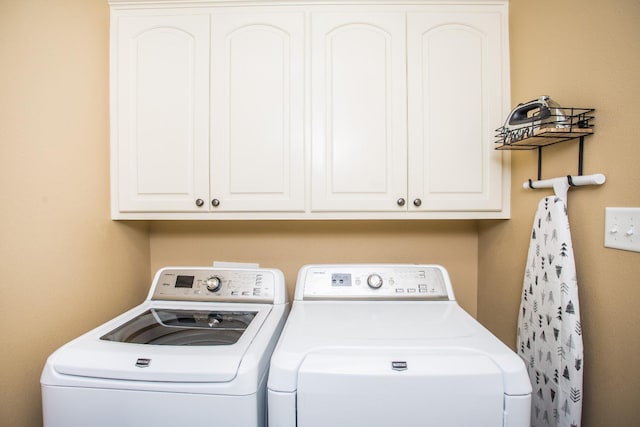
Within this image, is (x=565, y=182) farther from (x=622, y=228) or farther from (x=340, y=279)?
(x=340, y=279)

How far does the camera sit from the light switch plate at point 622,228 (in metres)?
0.88

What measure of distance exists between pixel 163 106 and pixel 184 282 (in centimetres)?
84

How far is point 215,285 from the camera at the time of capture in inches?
58.2

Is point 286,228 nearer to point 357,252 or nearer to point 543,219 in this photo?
point 357,252

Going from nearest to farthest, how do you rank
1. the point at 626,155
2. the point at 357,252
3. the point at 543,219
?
1. the point at 626,155
2. the point at 543,219
3. the point at 357,252

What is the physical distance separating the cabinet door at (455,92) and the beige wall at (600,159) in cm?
14

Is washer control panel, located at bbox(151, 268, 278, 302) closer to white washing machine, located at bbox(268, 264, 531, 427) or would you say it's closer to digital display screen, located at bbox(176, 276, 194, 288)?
digital display screen, located at bbox(176, 276, 194, 288)

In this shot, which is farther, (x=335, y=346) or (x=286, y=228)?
(x=286, y=228)

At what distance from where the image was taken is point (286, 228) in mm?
1850

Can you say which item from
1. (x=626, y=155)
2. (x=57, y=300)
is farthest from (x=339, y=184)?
(x=57, y=300)

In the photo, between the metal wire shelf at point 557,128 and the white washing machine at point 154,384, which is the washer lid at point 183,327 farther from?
the metal wire shelf at point 557,128

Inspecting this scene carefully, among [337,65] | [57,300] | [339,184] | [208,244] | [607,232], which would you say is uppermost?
[337,65]

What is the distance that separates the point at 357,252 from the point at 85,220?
52.8 inches

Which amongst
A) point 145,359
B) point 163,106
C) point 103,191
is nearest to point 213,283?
point 145,359
